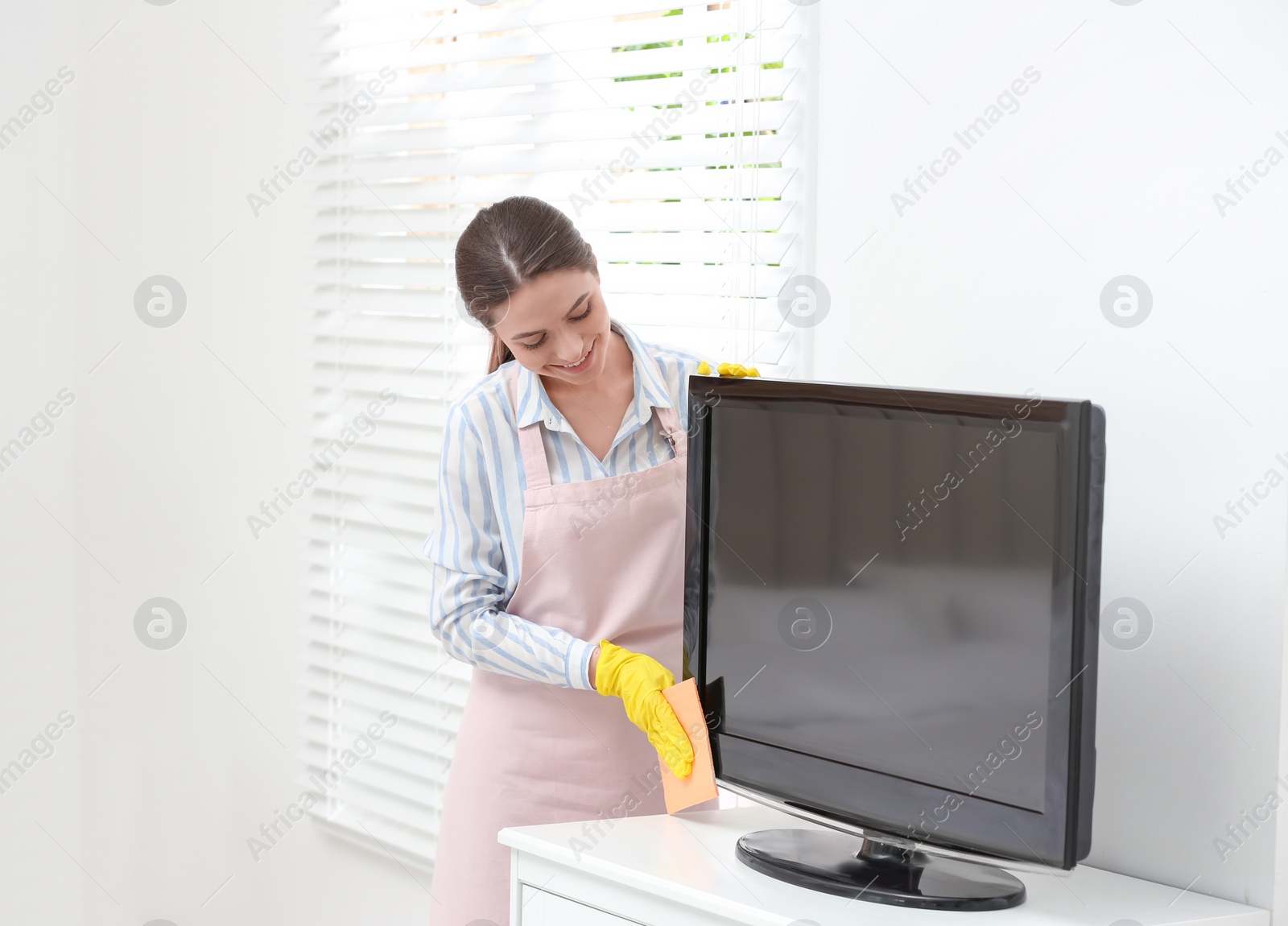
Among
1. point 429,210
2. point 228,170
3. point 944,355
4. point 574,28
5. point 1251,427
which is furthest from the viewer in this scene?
point 228,170

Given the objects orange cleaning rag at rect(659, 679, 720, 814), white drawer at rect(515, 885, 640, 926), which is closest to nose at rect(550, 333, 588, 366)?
orange cleaning rag at rect(659, 679, 720, 814)

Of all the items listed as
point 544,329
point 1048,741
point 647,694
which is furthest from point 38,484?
point 1048,741

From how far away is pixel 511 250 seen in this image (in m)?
1.49

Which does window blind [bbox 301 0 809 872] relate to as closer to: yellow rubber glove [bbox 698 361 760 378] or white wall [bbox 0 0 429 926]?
white wall [bbox 0 0 429 926]

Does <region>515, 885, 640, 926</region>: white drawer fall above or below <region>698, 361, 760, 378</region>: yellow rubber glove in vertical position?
below

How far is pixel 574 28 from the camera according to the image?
1.99m

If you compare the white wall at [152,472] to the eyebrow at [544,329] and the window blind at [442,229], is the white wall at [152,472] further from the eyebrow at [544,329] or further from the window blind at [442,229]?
the eyebrow at [544,329]

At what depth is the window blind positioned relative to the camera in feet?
5.71

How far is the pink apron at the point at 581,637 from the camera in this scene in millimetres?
1524

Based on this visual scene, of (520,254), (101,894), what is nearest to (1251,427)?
(520,254)

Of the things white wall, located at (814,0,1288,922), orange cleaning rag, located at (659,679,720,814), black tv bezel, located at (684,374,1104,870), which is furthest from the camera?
orange cleaning rag, located at (659,679,720,814)

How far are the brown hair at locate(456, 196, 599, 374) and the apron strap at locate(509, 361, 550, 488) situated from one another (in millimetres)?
163

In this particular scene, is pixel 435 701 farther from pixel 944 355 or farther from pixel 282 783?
pixel 944 355

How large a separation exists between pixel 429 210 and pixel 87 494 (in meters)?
1.15
